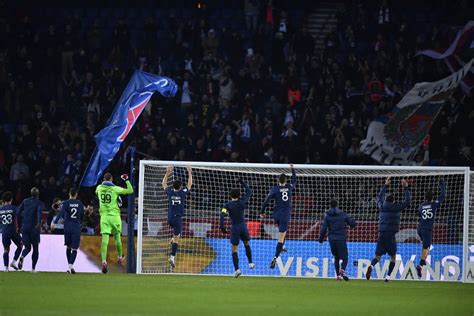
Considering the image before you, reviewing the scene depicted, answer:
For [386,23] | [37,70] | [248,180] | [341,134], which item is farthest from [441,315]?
[37,70]

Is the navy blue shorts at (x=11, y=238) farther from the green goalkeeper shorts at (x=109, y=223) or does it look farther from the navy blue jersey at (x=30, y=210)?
the green goalkeeper shorts at (x=109, y=223)

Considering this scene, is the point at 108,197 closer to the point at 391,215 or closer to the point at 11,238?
the point at 11,238

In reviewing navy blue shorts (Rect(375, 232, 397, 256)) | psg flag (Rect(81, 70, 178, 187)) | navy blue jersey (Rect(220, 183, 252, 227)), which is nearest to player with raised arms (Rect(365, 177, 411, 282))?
navy blue shorts (Rect(375, 232, 397, 256))

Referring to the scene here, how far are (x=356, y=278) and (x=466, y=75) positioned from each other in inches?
281

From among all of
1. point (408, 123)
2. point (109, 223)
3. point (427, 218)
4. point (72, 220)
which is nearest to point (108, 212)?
point (109, 223)

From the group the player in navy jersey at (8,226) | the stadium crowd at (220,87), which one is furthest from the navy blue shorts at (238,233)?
the stadium crowd at (220,87)

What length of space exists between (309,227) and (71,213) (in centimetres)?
569

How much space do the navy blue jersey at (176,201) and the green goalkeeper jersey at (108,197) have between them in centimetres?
93

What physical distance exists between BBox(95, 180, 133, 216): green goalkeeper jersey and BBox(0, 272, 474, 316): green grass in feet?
6.15

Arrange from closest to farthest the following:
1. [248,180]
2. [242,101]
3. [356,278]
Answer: [356,278] < [248,180] < [242,101]

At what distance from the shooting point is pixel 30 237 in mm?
22766

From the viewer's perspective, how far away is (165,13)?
34.2m

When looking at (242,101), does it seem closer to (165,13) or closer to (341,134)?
(341,134)

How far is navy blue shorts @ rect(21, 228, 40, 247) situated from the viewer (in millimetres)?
22734
